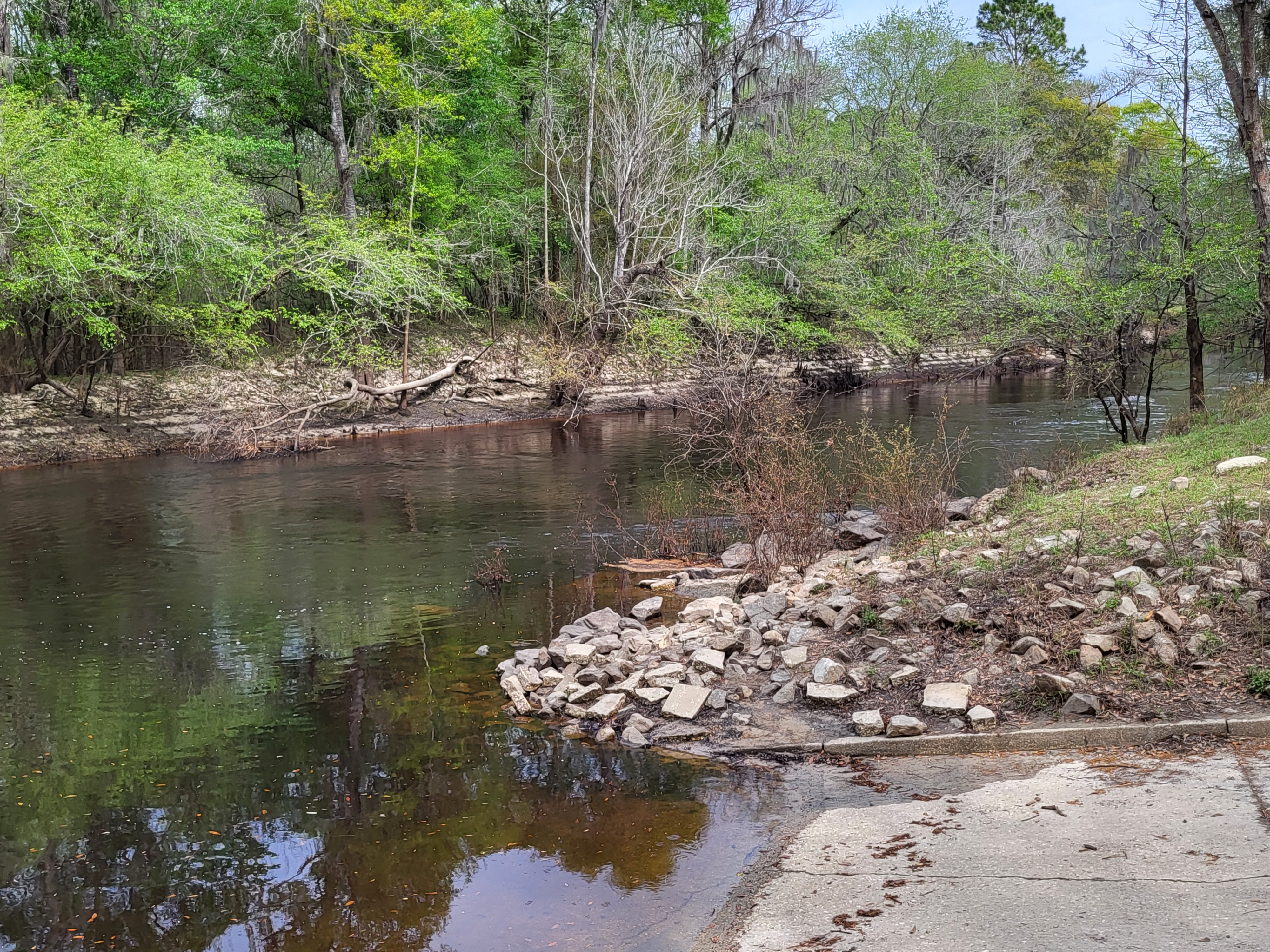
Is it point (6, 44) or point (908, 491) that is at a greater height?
point (6, 44)

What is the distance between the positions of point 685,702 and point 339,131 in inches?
1190

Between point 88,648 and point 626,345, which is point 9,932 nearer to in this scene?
point 88,648

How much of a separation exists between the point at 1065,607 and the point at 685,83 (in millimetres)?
33471

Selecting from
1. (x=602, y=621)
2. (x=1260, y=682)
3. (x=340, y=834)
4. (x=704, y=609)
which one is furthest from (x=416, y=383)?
(x=1260, y=682)

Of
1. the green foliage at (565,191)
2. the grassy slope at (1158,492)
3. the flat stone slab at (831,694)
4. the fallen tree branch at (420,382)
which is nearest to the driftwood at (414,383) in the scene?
the fallen tree branch at (420,382)

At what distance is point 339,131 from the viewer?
110ft

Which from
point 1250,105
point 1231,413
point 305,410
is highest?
point 1250,105

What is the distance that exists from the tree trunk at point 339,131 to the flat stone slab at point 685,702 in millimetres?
27724

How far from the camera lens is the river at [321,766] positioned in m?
5.85

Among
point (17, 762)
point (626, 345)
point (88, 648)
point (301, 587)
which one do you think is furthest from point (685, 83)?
point (17, 762)

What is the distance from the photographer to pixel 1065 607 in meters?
8.31

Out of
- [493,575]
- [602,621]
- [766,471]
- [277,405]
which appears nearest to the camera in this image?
[602,621]

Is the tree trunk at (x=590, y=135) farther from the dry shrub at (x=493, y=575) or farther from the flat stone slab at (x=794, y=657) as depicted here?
the flat stone slab at (x=794, y=657)

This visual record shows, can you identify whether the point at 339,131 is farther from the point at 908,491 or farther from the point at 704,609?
the point at 704,609
